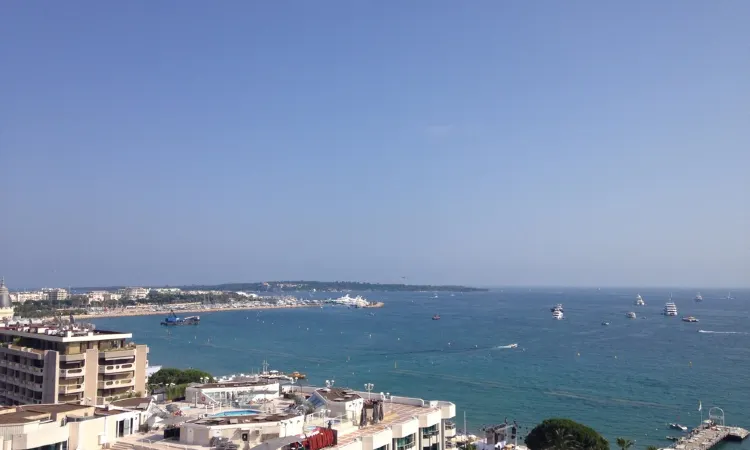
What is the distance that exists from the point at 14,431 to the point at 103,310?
183209 millimetres

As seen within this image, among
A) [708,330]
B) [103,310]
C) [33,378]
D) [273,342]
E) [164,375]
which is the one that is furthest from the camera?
[103,310]

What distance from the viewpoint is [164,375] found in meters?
47.8

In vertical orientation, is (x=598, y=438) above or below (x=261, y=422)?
below

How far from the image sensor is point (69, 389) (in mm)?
33469

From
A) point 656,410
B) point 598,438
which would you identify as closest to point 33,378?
point 598,438

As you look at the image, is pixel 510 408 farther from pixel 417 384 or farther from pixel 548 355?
pixel 548 355

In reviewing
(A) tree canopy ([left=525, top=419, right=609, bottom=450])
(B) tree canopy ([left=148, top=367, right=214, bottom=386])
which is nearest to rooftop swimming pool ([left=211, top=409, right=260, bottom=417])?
(A) tree canopy ([left=525, top=419, right=609, bottom=450])

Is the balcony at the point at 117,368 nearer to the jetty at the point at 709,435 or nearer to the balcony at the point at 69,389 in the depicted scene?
the balcony at the point at 69,389

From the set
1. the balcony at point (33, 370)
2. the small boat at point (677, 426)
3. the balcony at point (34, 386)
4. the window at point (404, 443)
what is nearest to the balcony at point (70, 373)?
the balcony at point (33, 370)

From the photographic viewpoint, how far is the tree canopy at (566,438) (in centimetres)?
3172

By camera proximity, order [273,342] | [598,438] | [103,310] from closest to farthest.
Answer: [598,438] → [273,342] → [103,310]

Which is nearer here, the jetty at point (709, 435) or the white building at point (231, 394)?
the white building at point (231, 394)

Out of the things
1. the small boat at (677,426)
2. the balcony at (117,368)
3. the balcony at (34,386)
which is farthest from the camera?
the small boat at (677,426)

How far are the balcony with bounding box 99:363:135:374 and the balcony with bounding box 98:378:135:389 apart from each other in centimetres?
60
